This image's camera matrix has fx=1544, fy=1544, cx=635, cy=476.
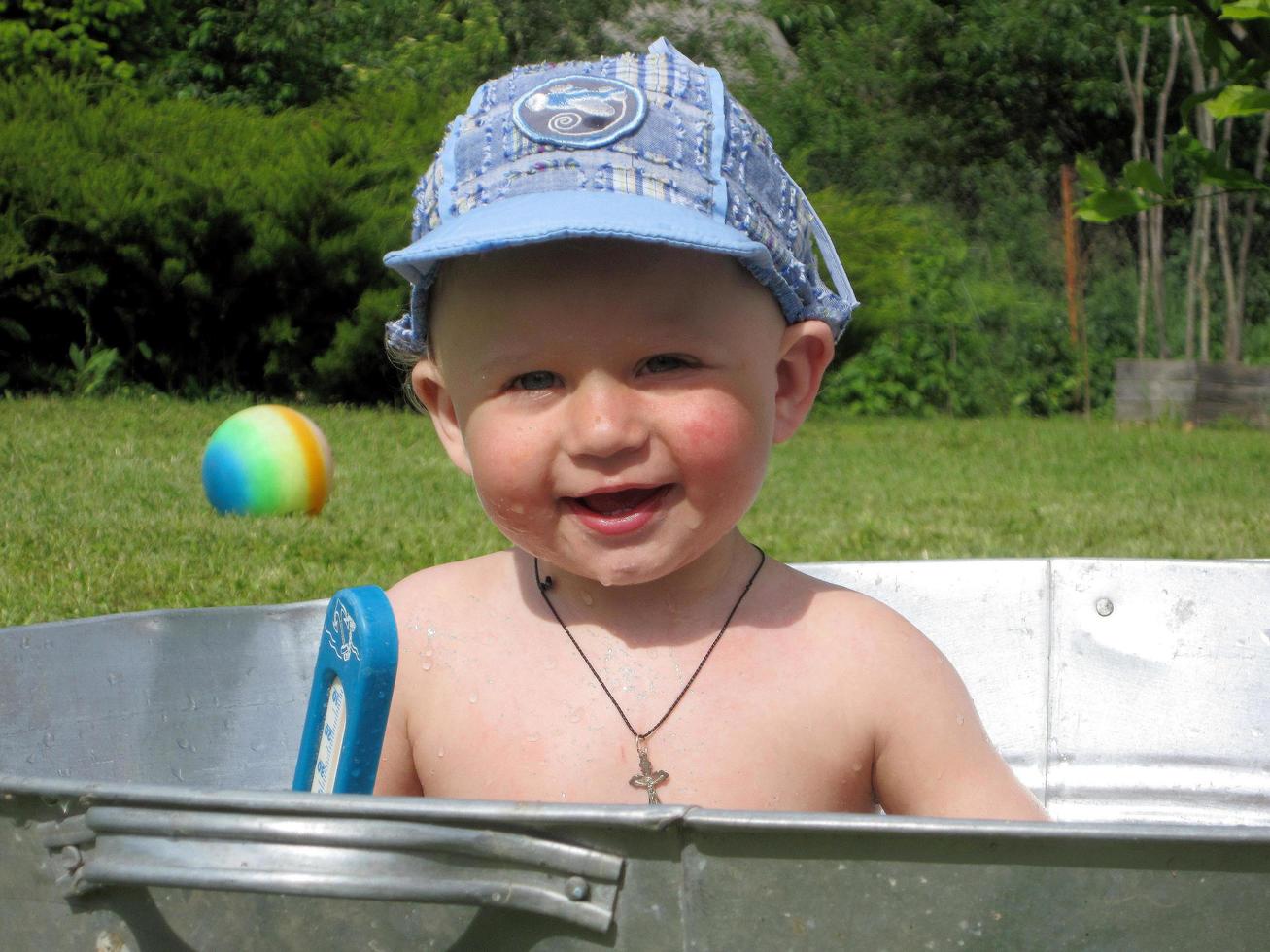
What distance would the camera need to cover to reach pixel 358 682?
1.07 metres

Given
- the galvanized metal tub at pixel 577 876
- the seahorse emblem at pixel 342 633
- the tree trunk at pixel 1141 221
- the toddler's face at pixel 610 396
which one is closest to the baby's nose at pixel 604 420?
the toddler's face at pixel 610 396

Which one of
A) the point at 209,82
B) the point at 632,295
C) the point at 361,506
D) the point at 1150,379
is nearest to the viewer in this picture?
the point at 632,295

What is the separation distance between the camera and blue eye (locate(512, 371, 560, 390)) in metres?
1.22

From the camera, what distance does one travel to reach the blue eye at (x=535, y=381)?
122cm

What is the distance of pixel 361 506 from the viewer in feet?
14.9

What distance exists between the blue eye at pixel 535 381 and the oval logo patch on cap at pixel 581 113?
19 cm

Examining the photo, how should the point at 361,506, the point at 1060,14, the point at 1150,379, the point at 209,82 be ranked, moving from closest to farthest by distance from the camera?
the point at 361,506, the point at 1150,379, the point at 209,82, the point at 1060,14

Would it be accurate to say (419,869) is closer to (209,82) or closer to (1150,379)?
(1150,379)

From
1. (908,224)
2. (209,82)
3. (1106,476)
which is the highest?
(209,82)

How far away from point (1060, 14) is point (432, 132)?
641 centimetres

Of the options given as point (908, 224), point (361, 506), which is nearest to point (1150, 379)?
point (908, 224)

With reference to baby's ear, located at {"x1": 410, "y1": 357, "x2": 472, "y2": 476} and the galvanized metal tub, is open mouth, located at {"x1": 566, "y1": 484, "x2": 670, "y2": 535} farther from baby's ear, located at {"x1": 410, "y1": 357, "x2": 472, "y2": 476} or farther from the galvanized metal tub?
the galvanized metal tub

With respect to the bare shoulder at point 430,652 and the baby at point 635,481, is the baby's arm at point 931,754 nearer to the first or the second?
the baby at point 635,481

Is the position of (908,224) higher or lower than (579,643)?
higher
